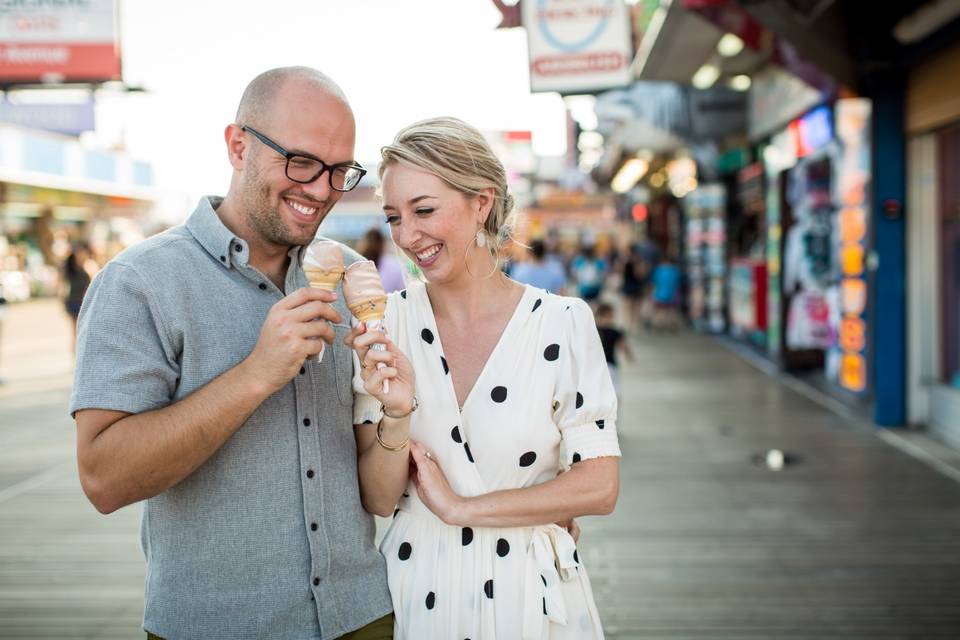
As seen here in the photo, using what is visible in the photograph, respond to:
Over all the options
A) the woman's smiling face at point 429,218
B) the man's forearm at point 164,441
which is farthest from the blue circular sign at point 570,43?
the man's forearm at point 164,441

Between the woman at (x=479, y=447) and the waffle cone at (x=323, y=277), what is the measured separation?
0.87ft

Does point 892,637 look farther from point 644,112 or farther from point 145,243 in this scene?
point 644,112

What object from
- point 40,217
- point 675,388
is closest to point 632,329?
point 675,388

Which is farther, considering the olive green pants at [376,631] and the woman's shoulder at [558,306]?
the woman's shoulder at [558,306]

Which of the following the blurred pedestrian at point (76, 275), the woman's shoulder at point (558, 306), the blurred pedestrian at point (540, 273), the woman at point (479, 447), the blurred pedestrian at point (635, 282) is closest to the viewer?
the woman at point (479, 447)

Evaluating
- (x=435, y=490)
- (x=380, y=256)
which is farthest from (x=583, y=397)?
(x=380, y=256)

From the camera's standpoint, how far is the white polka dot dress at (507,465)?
2137mm

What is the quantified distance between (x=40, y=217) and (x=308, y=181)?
36220 mm

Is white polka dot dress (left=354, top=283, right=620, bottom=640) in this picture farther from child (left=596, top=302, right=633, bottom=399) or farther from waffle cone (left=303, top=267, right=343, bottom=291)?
child (left=596, top=302, right=633, bottom=399)

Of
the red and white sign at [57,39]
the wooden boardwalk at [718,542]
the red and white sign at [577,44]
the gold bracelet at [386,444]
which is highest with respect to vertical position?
the red and white sign at [57,39]

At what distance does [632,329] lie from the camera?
1917 cm

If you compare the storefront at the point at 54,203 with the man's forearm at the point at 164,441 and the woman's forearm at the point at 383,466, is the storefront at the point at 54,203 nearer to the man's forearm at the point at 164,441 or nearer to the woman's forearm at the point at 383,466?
the woman's forearm at the point at 383,466

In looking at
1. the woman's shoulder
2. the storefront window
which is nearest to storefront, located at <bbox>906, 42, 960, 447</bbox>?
the storefront window

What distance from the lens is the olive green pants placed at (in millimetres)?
2098
